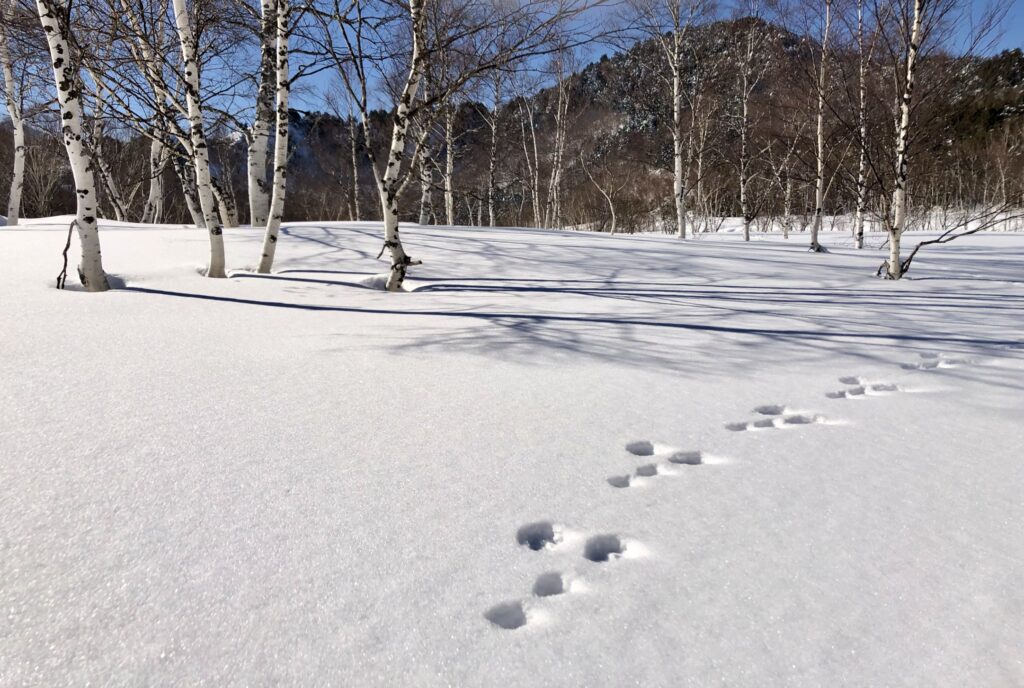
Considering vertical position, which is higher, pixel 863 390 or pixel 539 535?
pixel 863 390

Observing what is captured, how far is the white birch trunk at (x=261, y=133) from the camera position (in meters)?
7.88

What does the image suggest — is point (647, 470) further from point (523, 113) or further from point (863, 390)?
point (523, 113)

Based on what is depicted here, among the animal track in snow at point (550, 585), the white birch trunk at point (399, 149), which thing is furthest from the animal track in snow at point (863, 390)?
the white birch trunk at point (399, 149)

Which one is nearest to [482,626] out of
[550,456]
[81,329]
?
[550,456]

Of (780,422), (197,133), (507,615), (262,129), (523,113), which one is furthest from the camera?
(523,113)

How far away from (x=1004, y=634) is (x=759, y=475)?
708 mm

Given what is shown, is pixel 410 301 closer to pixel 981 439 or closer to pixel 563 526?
pixel 563 526

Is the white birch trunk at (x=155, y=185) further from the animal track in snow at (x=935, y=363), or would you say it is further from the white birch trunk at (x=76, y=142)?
the animal track in snow at (x=935, y=363)

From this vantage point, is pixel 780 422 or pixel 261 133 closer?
pixel 780 422

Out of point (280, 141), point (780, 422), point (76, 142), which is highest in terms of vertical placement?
point (280, 141)

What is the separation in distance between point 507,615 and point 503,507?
40 centimetres

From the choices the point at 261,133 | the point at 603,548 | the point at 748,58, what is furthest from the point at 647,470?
the point at 748,58

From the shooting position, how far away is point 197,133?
19.1 feet

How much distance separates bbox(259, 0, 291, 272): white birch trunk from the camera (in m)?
5.36
